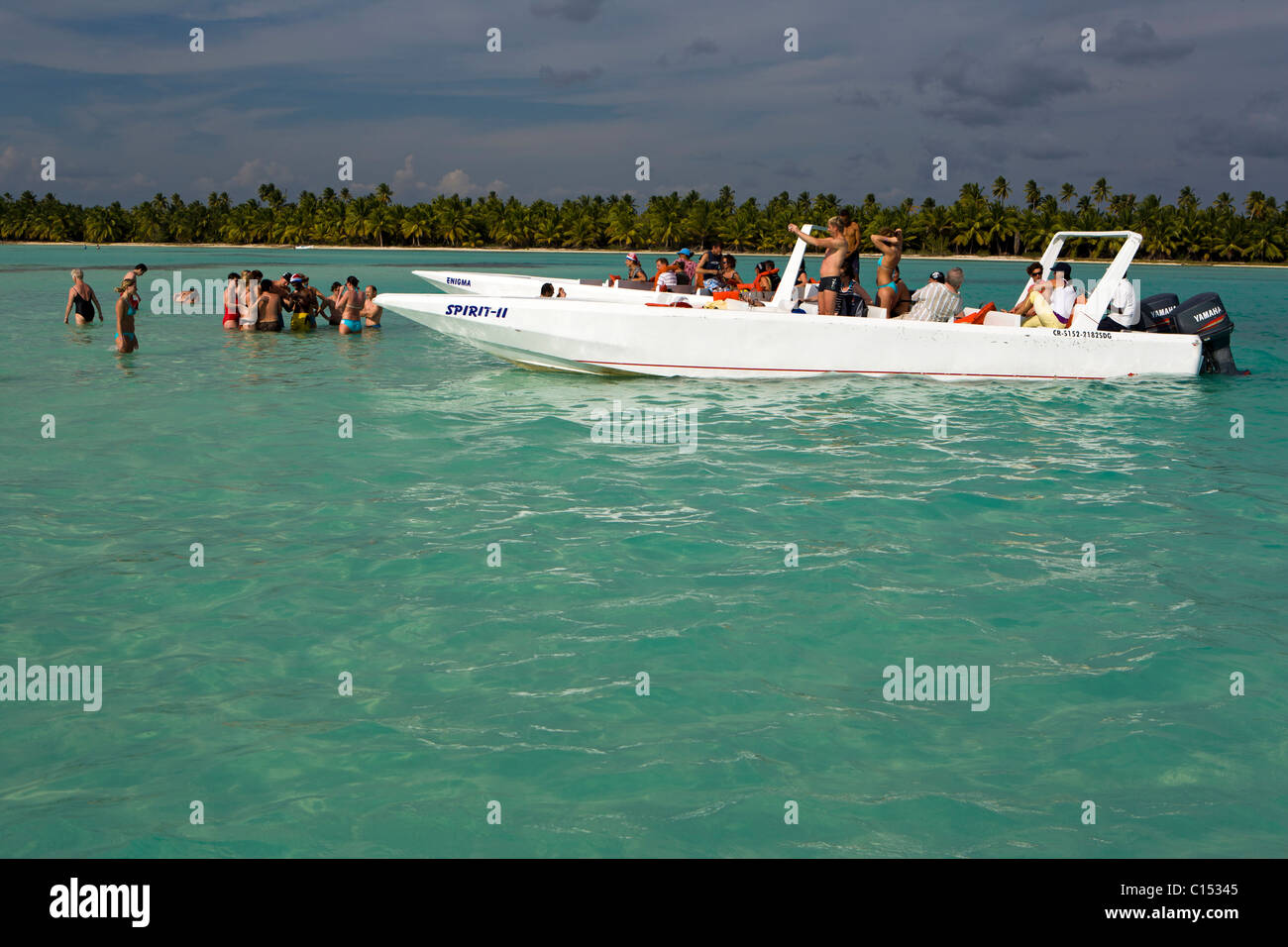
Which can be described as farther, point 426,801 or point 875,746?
point 875,746

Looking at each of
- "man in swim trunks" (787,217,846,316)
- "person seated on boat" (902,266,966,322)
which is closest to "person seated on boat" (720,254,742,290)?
"man in swim trunks" (787,217,846,316)

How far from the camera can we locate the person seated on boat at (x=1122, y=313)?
14.7 m

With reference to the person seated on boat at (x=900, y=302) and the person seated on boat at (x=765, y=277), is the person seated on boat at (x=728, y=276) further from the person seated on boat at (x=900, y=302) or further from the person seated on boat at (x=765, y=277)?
the person seated on boat at (x=900, y=302)

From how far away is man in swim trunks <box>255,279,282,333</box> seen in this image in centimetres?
2144

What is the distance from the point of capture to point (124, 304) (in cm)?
1739

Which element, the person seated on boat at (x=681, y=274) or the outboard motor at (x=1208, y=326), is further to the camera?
the person seated on boat at (x=681, y=274)

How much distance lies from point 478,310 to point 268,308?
9.74m

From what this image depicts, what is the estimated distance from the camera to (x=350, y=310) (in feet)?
71.5

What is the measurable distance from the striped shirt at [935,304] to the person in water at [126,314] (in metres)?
13.5

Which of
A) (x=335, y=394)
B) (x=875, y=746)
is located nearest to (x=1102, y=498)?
A: (x=875, y=746)

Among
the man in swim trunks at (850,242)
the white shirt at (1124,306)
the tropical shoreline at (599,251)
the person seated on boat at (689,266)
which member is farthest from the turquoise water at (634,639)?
the tropical shoreline at (599,251)

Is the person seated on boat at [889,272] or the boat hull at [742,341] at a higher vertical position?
the person seated on boat at [889,272]
